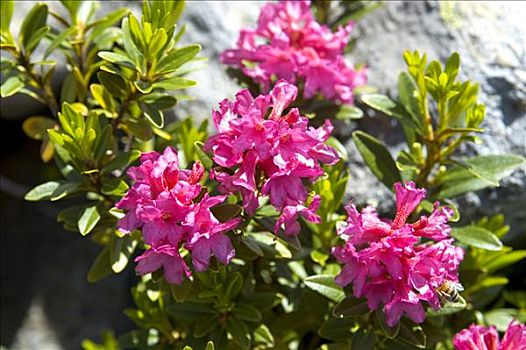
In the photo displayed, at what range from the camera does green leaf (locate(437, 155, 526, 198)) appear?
2.23m

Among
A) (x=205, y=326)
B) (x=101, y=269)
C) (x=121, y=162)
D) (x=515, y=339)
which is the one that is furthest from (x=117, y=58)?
(x=515, y=339)

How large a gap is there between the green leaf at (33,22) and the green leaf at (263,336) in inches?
42.3

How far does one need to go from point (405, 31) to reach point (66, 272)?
67.2 inches

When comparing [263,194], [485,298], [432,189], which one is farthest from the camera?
[485,298]

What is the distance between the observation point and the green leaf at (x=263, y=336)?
7.13 feet

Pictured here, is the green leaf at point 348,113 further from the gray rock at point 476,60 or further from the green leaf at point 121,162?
the green leaf at point 121,162

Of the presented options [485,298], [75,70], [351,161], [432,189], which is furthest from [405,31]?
[75,70]

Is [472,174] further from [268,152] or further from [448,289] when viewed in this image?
[268,152]

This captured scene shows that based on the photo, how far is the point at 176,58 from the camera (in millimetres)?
2082

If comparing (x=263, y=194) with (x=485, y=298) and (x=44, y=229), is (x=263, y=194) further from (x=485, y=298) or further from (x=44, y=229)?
(x=44, y=229)

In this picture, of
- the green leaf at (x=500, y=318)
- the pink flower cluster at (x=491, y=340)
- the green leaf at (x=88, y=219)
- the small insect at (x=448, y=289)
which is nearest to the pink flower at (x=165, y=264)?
the green leaf at (x=88, y=219)

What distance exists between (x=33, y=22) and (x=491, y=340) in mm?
1543

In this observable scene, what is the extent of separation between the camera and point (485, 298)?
100 inches

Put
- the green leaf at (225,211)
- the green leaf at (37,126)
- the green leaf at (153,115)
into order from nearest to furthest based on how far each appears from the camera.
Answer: the green leaf at (225,211) → the green leaf at (153,115) → the green leaf at (37,126)
